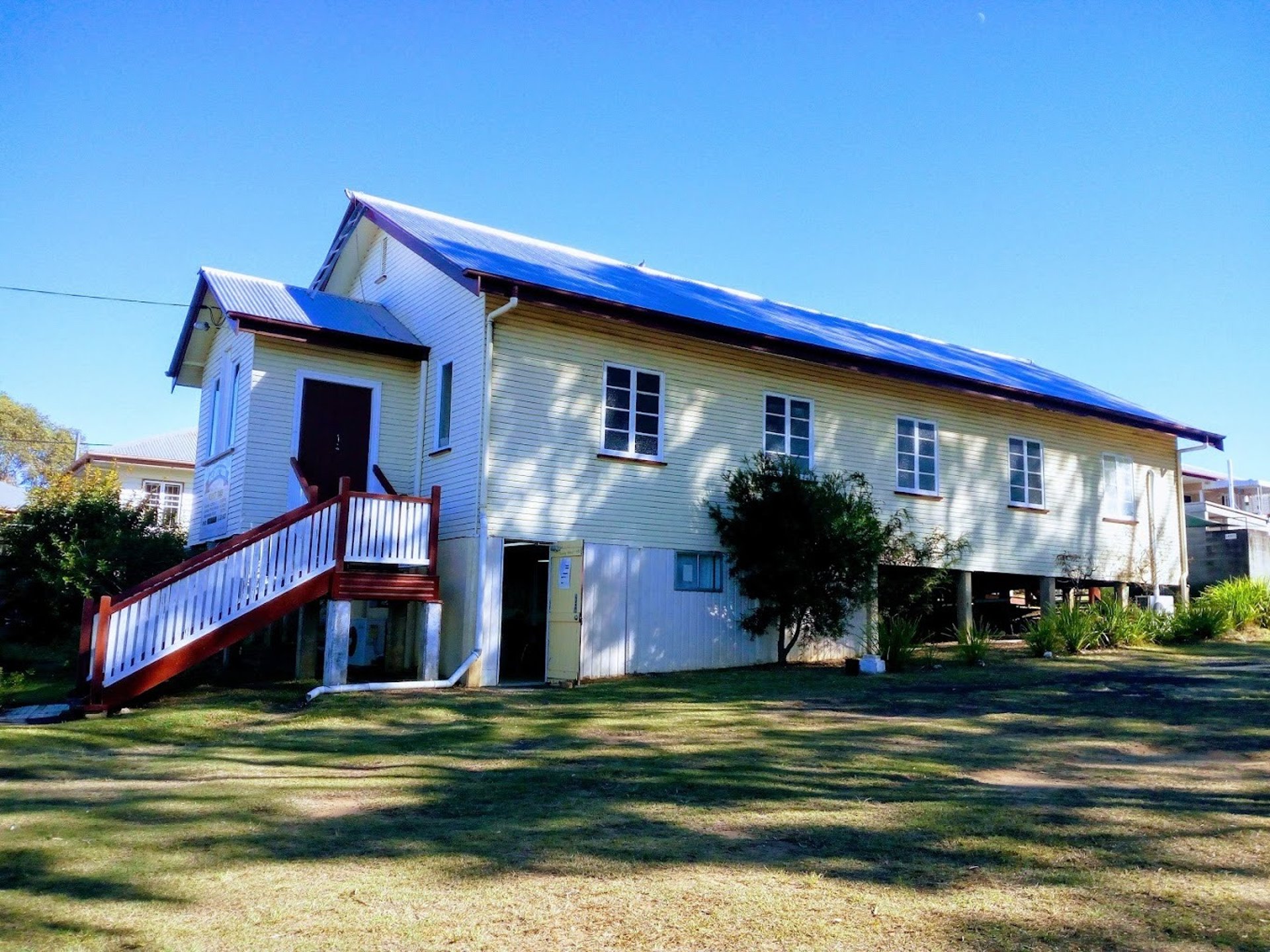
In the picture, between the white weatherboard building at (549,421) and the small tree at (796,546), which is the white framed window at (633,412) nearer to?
the white weatherboard building at (549,421)

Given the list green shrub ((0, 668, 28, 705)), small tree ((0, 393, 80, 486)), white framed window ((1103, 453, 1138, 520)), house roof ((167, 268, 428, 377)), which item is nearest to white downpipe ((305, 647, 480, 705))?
green shrub ((0, 668, 28, 705))

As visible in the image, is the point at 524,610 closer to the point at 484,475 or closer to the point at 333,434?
the point at 484,475

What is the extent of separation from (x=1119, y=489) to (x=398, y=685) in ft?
56.4

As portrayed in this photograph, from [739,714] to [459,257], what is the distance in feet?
26.2

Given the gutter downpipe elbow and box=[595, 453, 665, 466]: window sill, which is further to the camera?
box=[595, 453, 665, 466]: window sill

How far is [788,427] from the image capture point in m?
18.7

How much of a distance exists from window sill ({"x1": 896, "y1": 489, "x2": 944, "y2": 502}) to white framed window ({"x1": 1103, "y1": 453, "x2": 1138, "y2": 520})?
5353 millimetres

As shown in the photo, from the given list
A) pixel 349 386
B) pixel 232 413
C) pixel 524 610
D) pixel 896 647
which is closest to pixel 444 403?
pixel 349 386

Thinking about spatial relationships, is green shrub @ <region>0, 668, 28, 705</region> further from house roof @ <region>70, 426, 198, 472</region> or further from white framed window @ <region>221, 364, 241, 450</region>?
house roof @ <region>70, 426, 198, 472</region>

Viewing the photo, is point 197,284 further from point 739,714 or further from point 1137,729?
point 1137,729

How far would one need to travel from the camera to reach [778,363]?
1858cm

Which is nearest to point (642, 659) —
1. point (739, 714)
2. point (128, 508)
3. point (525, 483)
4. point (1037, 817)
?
point (525, 483)

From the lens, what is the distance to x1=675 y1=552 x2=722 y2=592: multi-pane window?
669 inches

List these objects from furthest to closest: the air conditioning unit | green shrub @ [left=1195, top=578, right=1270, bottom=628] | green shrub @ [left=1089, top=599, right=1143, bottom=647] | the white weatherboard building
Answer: green shrub @ [left=1195, top=578, right=1270, bottom=628] → green shrub @ [left=1089, top=599, right=1143, bottom=647] → the air conditioning unit → the white weatherboard building
